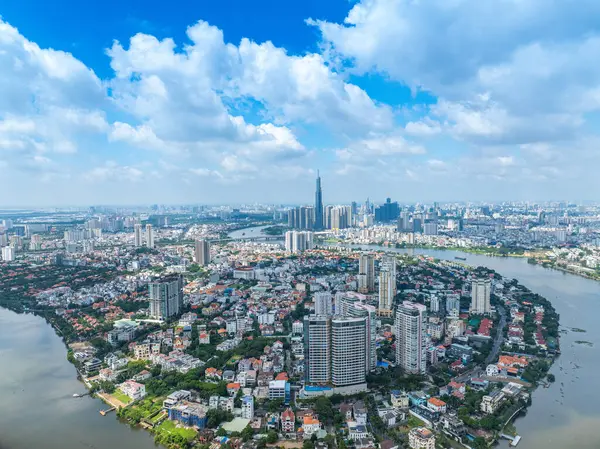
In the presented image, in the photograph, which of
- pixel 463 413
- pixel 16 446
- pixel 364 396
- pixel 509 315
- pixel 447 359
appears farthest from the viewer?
pixel 509 315

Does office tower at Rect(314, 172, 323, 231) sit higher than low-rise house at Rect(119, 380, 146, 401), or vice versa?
office tower at Rect(314, 172, 323, 231)

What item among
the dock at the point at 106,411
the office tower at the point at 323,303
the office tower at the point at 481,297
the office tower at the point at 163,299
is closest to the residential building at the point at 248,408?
the dock at the point at 106,411

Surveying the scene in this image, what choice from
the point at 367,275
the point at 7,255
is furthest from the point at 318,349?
the point at 7,255

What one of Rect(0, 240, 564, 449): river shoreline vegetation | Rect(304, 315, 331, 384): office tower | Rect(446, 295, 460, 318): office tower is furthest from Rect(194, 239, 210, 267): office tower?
Rect(304, 315, 331, 384): office tower

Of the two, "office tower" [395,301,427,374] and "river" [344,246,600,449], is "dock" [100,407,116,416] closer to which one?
"office tower" [395,301,427,374]

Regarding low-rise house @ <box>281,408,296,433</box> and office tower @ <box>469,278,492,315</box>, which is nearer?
low-rise house @ <box>281,408,296,433</box>

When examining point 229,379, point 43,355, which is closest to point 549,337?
point 229,379

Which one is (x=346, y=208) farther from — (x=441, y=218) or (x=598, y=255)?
(x=598, y=255)
